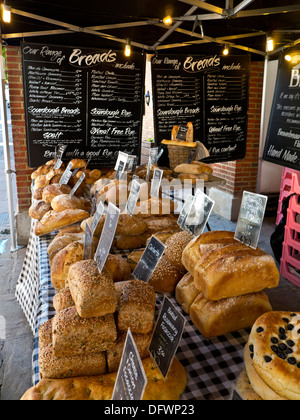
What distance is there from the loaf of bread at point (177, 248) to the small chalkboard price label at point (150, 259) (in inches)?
8.5

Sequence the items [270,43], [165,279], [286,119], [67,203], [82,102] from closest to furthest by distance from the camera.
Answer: [165,279], [67,203], [270,43], [286,119], [82,102]

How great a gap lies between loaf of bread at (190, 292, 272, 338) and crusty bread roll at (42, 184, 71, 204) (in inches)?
79.5

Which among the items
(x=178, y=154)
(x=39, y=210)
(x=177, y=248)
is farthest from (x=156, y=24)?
(x=177, y=248)

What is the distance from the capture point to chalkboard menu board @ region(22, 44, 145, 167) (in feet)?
14.3

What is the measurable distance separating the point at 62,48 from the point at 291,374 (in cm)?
450

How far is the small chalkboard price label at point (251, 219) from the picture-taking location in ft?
5.26

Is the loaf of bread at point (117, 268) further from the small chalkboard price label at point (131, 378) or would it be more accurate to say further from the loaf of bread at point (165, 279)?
the small chalkboard price label at point (131, 378)

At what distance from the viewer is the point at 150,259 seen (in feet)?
5.59

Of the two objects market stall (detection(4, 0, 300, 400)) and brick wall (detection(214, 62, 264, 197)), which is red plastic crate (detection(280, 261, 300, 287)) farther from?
brick wall (detection(214, 62, 264, 197))

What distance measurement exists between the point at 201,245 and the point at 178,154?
247 centimetres

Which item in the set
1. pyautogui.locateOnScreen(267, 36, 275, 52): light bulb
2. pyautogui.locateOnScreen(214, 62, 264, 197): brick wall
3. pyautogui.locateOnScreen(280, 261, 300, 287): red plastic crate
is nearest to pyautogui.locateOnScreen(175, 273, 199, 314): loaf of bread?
pyautogui.locateOnScreen(280, 261, 300, 287): red plastic crate

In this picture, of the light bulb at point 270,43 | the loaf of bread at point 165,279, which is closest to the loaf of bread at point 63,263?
the loaf of bread at point 165,279

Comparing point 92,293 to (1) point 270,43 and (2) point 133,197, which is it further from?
(1) point 270,43
